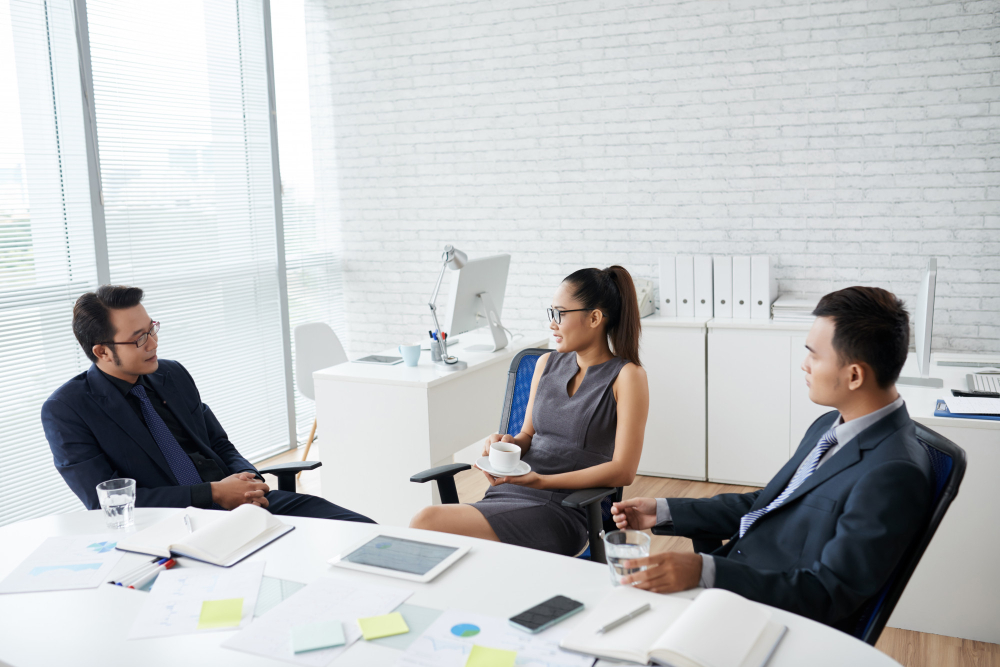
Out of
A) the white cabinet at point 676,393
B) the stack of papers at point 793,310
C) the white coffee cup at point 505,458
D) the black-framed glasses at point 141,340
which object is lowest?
the white cabinet at point 676,393

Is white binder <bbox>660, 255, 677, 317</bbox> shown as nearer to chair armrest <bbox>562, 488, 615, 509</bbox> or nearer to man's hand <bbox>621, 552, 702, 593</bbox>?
chair armrest <bbox>562, 488, 615, 509</bbox>

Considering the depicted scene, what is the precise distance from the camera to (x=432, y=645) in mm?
1287

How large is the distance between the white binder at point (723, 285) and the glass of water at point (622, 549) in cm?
293

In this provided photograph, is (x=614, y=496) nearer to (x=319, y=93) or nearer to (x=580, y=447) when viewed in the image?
(x=580, y=447)

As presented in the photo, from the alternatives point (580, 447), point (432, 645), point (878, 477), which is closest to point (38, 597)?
point (432, 645)

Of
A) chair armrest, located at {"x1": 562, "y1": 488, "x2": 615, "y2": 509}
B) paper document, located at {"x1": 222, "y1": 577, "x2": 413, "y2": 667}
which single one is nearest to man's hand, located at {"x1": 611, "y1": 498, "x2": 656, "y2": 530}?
chair armrest, located at {"x1": 562, "y1": 488, "x2": 615, "y2": 509}

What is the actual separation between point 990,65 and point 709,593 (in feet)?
11.7

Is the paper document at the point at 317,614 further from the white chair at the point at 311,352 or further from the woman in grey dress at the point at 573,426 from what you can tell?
the white chair at the point at 311,352

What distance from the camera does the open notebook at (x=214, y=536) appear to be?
166cm

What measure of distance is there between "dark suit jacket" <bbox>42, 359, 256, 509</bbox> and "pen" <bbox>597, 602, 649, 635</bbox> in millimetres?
1346

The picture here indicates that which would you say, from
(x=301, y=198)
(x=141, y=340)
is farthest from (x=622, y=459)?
(x=301, y=198)

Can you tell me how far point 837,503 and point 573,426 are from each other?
0.99 metres

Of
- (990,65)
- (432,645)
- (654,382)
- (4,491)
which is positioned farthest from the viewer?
(654,382)

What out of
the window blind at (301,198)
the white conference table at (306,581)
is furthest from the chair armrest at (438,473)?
the window blind at (301,198)
